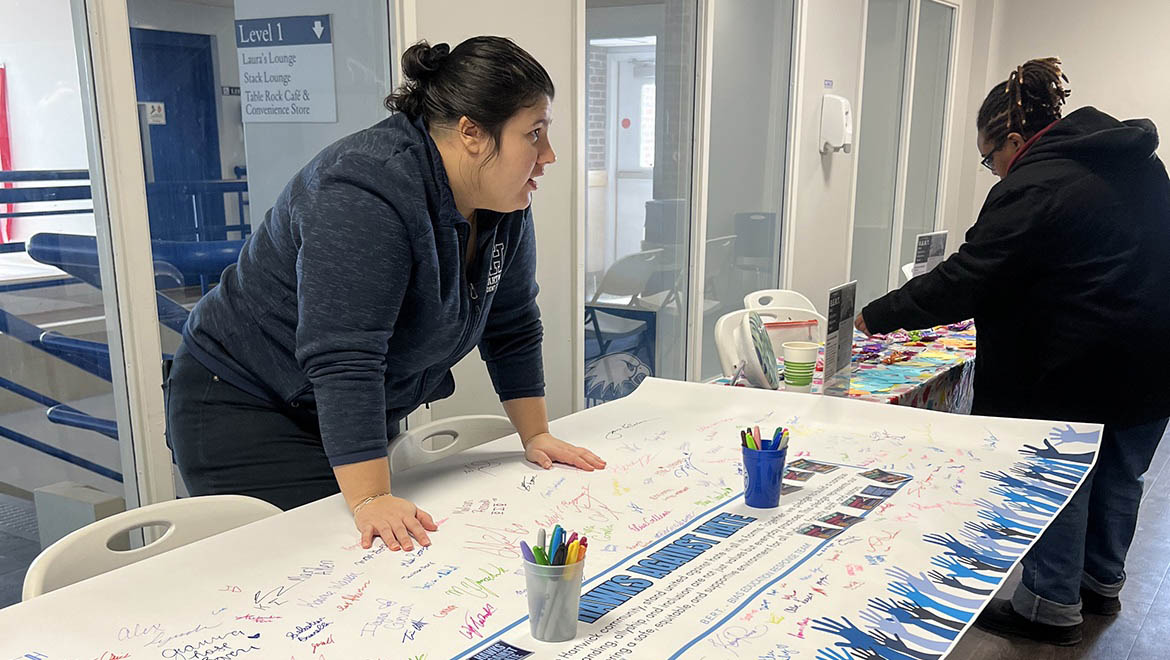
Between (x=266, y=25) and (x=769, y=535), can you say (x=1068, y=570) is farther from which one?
(x=266, y=25)

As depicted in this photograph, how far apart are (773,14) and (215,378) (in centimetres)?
343

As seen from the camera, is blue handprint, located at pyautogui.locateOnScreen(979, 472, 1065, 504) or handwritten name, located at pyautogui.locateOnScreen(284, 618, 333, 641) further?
blue handprint, located at pyautogui.locateOnScreen(979, 472, 1065, 504)

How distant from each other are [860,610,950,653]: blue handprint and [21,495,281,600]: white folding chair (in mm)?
907

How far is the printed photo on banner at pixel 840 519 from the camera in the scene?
1.40m

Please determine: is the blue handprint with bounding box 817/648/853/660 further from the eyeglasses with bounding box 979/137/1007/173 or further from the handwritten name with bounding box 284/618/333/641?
the eyeglasses with bounding box 979/137/1007/173

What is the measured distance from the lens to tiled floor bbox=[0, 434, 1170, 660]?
206 cm

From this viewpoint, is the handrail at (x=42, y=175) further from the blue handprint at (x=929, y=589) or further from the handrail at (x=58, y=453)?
the blue handprint at (x=929, y=589)

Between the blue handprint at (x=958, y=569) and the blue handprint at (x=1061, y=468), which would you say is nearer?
the blue handprint at (x=958, y=569)

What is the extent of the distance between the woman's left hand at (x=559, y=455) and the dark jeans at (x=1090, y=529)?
4.81 ft

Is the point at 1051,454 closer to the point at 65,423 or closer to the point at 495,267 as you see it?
the point at 495,267

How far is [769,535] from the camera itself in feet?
4.43

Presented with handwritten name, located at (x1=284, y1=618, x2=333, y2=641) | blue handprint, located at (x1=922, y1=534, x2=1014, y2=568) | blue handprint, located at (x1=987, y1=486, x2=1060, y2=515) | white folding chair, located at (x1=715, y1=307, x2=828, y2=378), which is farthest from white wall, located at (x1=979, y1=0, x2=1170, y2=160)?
handwritten name, located at (x1=284, y1=618, x2=333, y2=641)

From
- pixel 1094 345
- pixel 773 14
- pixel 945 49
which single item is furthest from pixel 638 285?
pixel 945 49

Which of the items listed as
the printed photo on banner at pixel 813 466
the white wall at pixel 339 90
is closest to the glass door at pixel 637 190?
the white wall at pixel 339 90
